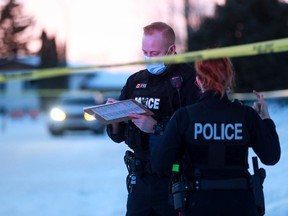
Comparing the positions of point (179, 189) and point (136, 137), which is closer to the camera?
point (179, 189)

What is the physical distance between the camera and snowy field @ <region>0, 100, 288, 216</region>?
20.4ft

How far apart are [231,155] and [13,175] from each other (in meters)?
7.68

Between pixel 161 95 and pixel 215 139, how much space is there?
0.72m

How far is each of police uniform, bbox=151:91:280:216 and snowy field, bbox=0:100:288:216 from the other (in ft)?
8.32

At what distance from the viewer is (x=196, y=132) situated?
289 cm

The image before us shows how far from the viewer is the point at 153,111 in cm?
353

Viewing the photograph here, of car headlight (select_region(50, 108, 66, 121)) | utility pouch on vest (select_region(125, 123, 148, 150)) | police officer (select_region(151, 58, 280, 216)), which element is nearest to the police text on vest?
police officer (select_region(151, 58, 280, 216))

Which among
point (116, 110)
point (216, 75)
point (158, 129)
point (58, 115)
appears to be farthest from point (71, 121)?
point (216, 75)

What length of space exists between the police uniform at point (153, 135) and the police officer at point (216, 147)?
1.51 ft

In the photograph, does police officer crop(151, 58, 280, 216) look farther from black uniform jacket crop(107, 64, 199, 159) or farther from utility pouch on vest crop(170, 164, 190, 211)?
black uniform jacket crop(107, 64, 199, 159)

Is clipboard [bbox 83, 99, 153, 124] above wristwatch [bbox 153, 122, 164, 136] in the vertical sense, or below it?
above

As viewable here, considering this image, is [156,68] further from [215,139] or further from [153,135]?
[215,139]

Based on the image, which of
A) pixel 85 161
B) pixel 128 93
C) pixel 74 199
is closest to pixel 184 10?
pixel 85 161

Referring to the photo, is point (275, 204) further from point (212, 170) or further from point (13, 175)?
point (13, 175)
